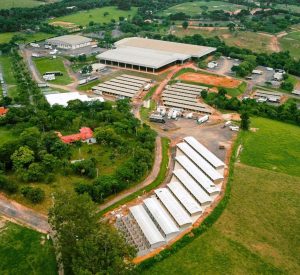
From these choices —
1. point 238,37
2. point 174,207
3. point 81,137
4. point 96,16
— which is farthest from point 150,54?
point 96,16

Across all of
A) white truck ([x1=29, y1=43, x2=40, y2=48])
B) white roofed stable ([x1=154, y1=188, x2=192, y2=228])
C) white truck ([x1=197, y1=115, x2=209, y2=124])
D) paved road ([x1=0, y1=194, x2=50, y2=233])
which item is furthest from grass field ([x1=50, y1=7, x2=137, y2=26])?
white roofed stable ([x1=154, y1=188, x2=192, y2=228])

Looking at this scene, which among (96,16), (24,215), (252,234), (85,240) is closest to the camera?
(85,240)

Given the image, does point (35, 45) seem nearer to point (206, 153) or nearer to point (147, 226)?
point (206, 153)

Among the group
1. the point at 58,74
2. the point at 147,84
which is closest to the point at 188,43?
the point at 147,84

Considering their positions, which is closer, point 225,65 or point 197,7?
point 225,65

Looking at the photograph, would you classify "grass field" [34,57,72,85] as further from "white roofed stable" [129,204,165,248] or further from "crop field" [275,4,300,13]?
"crop field" [275,4,300,13]

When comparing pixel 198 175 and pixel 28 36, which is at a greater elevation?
pixel 198 175

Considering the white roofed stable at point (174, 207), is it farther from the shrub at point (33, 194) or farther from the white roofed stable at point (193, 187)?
the shrub at point (33, 194)
